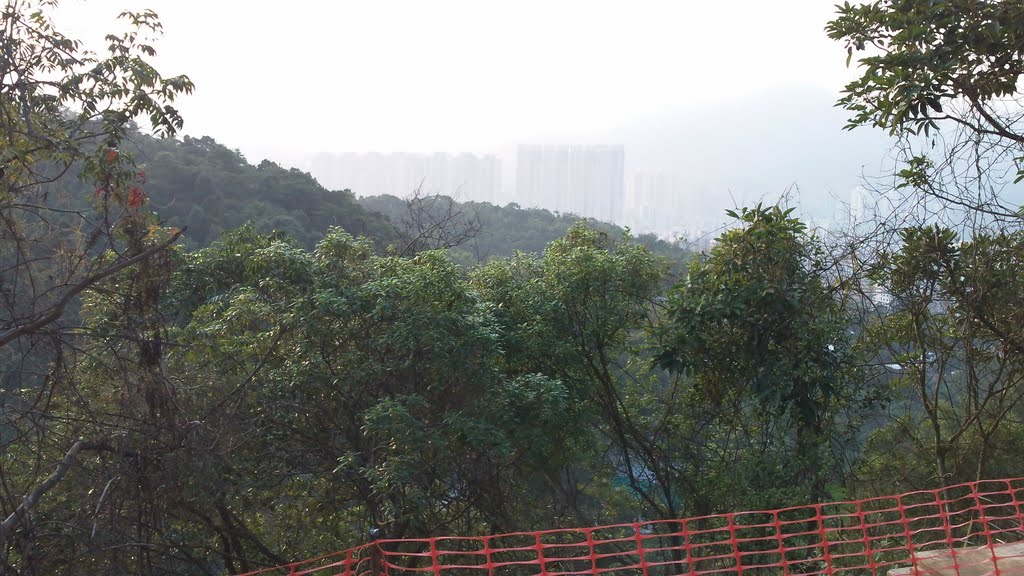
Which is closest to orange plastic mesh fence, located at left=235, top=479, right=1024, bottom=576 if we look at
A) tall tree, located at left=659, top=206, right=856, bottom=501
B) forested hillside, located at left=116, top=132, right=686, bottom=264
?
tall tree, located at left=659, top=206, right=856, bottom=501

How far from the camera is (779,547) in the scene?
4496mm

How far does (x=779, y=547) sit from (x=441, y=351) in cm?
240

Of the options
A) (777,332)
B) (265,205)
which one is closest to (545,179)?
(265,205)

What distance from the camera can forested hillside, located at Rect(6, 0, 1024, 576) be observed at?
4.38m

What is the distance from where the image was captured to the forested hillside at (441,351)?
4383 millimetres

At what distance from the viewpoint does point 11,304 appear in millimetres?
3867

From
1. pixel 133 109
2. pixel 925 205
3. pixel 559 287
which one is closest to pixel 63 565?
pixel 133 109

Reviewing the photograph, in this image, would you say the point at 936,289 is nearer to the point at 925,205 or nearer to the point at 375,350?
the point at 925,205

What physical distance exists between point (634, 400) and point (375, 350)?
3.04 meters

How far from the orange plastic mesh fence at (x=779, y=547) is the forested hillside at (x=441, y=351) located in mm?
197

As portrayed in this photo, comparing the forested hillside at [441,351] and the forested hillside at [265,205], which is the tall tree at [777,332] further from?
the forested hillside at [265,205]

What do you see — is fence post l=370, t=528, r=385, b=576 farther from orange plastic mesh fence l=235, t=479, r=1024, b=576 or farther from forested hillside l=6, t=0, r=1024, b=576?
forested hillside l=6, t=0, r=1024, b=576

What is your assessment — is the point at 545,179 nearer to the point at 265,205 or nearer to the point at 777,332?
the point at 265,205

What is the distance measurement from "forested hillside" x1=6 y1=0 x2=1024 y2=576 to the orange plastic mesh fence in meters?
0.20
